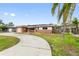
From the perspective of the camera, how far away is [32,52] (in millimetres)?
3639

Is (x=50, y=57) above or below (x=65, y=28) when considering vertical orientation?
below

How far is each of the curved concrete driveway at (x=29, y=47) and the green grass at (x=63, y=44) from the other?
0.30ft

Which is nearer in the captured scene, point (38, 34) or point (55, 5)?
point (55, 5)

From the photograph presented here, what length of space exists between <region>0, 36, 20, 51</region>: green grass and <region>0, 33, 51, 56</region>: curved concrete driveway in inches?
2.2

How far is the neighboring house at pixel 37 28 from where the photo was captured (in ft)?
12.1

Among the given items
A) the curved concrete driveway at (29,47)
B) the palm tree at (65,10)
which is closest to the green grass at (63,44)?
the curved concrete driveway at (29,47)

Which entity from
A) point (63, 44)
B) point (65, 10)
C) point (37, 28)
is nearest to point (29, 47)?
point (37, 28)

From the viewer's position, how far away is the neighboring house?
12.1ft

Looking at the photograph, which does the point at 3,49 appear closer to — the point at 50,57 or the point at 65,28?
the point at 50,57

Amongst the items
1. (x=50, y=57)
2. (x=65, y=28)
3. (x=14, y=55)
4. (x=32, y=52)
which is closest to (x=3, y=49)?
(x=14, y=55)

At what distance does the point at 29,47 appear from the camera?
12.0ft

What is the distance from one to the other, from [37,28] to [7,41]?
528mm

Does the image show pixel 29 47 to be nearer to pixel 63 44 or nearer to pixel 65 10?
pixel 63 44

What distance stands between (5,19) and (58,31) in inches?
34.0
